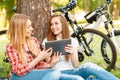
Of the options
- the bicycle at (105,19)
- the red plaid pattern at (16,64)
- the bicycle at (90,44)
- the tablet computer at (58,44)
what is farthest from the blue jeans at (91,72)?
the bicycle at (105,19)

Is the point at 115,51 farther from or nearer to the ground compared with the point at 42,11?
nearer to the ground

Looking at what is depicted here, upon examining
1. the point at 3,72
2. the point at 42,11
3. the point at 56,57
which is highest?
the point at 42,11

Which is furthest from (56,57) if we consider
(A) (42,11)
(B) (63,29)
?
(A) (42,11)

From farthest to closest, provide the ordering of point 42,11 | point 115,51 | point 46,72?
point 115,51 < point 42,11 < point 46,72

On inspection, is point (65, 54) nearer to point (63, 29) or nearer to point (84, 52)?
point (63, 29)

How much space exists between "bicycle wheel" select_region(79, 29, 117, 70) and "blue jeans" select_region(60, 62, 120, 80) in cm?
191

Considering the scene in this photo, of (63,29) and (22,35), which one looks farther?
(63,29)

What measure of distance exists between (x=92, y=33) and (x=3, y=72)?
149 cm

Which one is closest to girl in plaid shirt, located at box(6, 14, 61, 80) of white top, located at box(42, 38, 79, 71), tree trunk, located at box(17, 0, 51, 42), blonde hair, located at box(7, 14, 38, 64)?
blonde hair, located at box(7, 14, 38, 64)

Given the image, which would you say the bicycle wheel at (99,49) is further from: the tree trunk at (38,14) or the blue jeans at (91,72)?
the blue jeans at (91,72)

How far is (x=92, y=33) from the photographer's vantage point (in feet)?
22.2

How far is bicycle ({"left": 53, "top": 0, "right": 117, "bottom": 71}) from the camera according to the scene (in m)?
6.64

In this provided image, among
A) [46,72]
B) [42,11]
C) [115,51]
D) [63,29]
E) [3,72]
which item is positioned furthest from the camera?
[3,72]

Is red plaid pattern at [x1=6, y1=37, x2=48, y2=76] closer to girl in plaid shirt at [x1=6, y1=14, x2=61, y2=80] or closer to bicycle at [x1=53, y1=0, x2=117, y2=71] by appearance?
girl in plaid shirt at [x1=6, y1=14, x2=61, y2=80]
